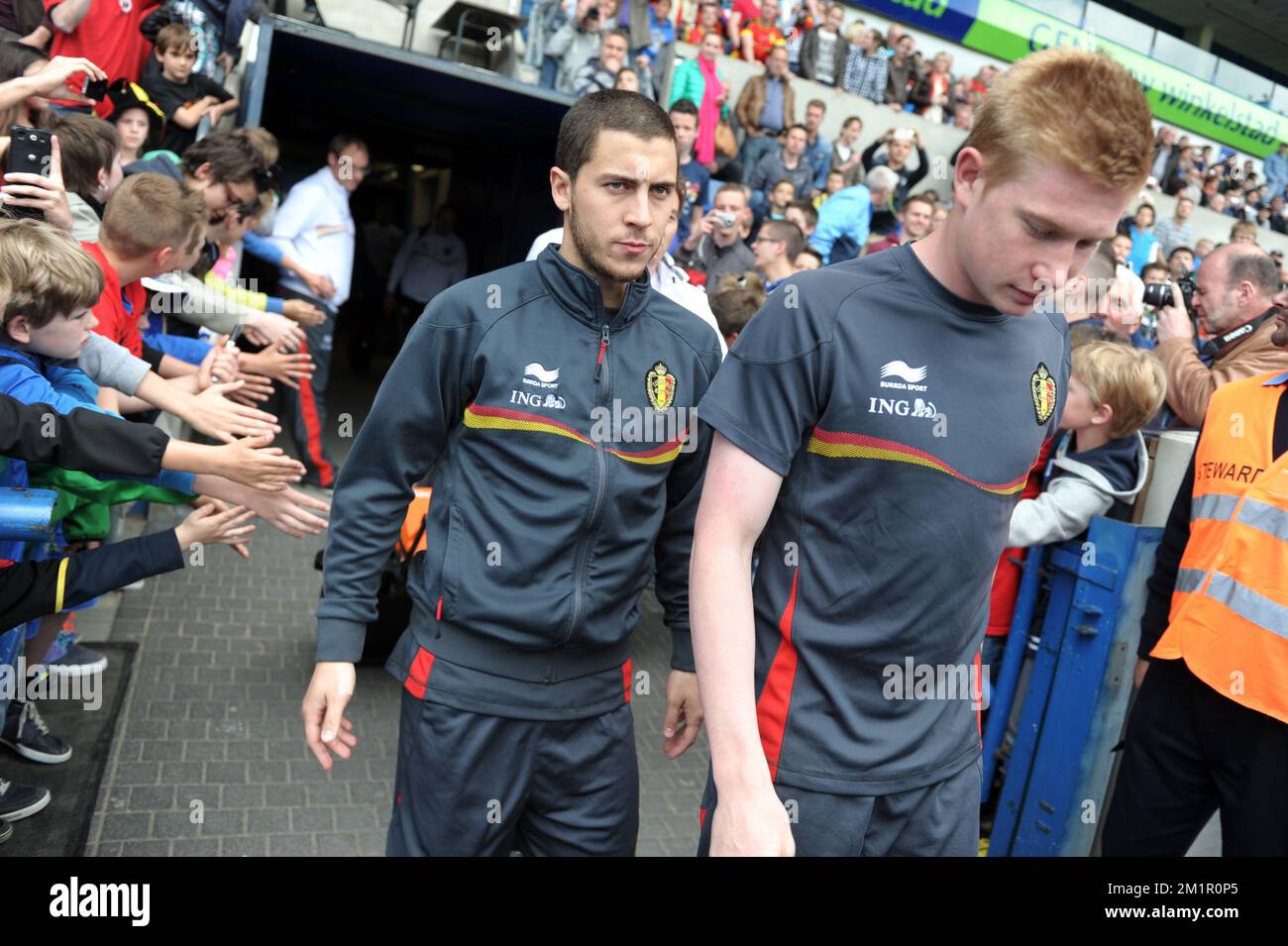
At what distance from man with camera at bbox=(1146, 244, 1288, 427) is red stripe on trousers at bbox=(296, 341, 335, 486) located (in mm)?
5849

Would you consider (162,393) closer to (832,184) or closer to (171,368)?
(171,368)

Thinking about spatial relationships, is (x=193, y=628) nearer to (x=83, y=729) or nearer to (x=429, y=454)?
(x=83, y=729)

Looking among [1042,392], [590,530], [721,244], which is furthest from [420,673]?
[721,244]

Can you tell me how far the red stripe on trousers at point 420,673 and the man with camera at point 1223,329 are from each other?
329cm

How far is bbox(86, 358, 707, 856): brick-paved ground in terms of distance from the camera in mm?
3518

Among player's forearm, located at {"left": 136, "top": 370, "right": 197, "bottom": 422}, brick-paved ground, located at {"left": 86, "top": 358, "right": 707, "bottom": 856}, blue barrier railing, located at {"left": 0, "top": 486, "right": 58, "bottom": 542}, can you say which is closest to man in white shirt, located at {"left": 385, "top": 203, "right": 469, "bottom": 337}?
brick-paved ground, located at {"left": 86, "top": 358, "right": 707, "bottom": 856}

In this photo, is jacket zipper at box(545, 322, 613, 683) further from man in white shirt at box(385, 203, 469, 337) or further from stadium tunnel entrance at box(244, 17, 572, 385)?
man in white shirt at box(385, 203, 469, 337)

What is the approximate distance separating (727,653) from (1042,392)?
33.3 inches

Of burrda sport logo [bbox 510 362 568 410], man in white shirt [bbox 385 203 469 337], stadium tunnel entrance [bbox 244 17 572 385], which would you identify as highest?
stadium tunnel entrance [bbox 244 17 572 385]

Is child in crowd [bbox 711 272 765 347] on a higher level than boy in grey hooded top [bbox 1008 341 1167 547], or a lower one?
higher

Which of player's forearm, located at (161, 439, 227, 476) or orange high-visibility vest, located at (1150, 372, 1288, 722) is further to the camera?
player's forearm, located at (161, 439, 227, 476)

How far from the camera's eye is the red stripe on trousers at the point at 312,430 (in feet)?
24.4

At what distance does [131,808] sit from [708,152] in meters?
9.42

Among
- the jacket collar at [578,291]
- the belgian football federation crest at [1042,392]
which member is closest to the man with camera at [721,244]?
the jacket collar at [578,291]
